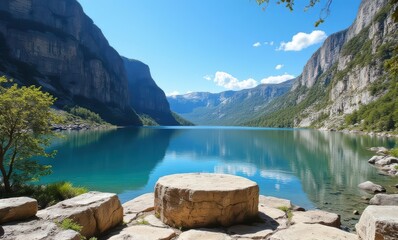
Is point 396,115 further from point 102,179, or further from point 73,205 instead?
point 73,205

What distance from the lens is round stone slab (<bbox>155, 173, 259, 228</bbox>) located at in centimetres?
998

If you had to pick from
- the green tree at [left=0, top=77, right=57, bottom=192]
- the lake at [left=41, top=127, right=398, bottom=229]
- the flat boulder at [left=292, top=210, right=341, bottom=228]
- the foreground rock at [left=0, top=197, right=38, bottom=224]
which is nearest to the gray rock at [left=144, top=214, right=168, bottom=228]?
the foreground rock at [left=0, top=197, right=38, bottom=224]

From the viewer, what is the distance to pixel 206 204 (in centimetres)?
998

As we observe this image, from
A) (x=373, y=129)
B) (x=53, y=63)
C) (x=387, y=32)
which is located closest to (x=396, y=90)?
(x=373, y=129)

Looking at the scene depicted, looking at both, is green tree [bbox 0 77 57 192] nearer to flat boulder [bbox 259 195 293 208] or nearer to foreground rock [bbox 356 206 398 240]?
flat boulder [bbox 259 195 293 208]

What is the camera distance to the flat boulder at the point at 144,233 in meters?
8.70

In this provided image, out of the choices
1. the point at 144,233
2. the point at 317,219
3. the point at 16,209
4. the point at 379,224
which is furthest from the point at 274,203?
the point at 16,209

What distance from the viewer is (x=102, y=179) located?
96.0 ft

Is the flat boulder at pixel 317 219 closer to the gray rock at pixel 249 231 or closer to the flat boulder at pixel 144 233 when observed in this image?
the gray rock at pixel 249 231

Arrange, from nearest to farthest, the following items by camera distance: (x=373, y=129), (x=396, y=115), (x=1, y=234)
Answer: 1. (x=1, y=234)
2. (x=396, y=115)
3. (x=373, y=129)

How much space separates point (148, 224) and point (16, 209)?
14.4 feet

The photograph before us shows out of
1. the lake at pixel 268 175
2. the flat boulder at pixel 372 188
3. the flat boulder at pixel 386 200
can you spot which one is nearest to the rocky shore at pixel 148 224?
the lake at pixel 268 175

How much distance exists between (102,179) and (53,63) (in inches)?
7769

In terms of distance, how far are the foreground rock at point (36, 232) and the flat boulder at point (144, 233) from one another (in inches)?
75.7
